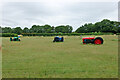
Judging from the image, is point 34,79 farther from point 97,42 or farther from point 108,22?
point 108,22

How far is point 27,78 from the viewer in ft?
9.58

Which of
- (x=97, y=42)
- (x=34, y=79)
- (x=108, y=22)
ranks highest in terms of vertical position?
(x=108, y=22)

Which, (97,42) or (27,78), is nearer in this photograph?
(27,78)

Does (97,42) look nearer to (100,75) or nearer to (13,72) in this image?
(100,75)

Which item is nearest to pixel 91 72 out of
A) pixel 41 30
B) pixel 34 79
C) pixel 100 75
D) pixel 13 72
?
pixel 100 75

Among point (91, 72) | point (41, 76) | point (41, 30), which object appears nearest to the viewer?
point (41, 76)

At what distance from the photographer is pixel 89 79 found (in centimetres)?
282

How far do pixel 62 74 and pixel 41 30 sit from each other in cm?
9170

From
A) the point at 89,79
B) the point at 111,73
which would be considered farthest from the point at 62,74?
the point at 111,73

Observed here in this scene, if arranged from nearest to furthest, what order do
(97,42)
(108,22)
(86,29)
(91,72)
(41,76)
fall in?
(41,76) → (91,72) → (97,42) → (108,22) → (86,29)

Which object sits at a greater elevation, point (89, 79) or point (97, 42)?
point (97, 42)

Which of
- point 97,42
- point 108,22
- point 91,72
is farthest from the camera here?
point 108,22

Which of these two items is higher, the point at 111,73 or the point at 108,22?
the point at 108,22

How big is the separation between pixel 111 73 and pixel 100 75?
46 cm
